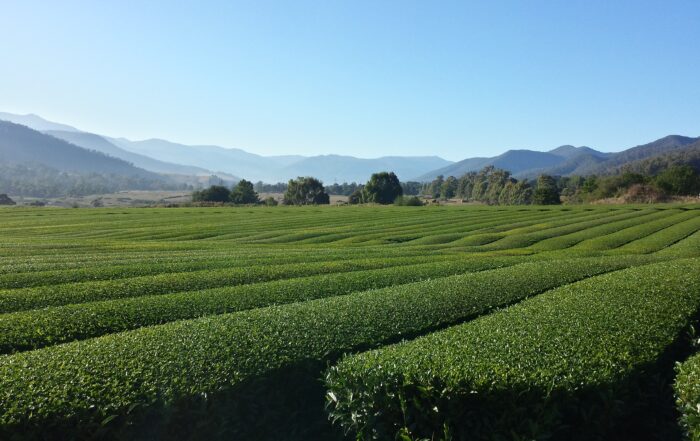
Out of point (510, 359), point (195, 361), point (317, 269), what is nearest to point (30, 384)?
point (195, 361)

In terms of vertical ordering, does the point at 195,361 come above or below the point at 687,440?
above

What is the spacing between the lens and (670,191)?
9681 cm

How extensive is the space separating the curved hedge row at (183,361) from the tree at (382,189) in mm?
114198

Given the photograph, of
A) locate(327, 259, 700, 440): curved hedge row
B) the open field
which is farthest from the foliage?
locate(327, 259, 700, 440): curved hedge row

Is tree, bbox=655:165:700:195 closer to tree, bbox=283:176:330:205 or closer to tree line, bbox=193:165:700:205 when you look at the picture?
tree line, bbox=193:165:700:205

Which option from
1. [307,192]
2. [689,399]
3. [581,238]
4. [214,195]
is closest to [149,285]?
[689,399]

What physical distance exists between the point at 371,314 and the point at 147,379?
4.46 meters

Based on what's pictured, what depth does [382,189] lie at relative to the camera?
124312mm

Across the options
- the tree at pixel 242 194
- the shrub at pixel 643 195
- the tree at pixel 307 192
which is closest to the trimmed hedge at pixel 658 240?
the shrub at pixel 643 195

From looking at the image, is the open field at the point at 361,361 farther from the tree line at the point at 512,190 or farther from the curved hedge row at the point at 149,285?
the tree line at the point at 512,190

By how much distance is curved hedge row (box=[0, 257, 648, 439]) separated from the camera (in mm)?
5422

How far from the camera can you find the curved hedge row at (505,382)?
5734mm

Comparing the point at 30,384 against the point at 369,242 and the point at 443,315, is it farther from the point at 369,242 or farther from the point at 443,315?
the point at 369,242

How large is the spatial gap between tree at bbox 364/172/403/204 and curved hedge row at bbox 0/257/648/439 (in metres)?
114
